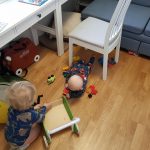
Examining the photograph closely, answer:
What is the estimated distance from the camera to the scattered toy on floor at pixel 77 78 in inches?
67.7

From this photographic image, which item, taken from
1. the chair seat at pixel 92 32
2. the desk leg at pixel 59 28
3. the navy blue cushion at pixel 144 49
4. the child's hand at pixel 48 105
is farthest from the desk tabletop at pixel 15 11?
the navy blue cushion at pixel 144 49

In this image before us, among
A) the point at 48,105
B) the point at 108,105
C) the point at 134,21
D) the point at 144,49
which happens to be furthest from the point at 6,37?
the point at 144,49

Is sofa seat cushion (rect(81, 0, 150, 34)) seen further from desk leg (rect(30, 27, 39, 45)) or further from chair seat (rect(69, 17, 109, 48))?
desk leg (rect(30, 27, 39, 45))

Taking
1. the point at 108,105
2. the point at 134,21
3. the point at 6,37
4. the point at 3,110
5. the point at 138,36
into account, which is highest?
the point at 6,37

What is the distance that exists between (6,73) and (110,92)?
1020 mm

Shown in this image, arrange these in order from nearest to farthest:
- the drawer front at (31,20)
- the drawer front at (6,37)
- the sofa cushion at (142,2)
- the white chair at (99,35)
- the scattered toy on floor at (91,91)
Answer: the drawer front at (6,37)
the drawer front at (31,20)
the white chair at (99,35)
the scattered toy on floor at (91,91)
the sofa cushion at (142,2)

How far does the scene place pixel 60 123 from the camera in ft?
5.05

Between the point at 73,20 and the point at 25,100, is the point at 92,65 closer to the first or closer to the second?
the point at 73,20

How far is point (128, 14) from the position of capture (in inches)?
83.4

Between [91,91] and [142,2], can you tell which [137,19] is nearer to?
[142,2]

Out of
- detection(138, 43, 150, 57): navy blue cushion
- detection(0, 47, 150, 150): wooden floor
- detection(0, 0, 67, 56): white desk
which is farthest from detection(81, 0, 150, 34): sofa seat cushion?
detection(0, 0, 67, 56): white desk

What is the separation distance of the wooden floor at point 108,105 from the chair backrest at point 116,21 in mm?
427

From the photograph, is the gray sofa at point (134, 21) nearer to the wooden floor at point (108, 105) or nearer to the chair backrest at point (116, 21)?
the wooden floor at point (108, 105)

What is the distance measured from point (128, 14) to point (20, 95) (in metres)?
1.55
